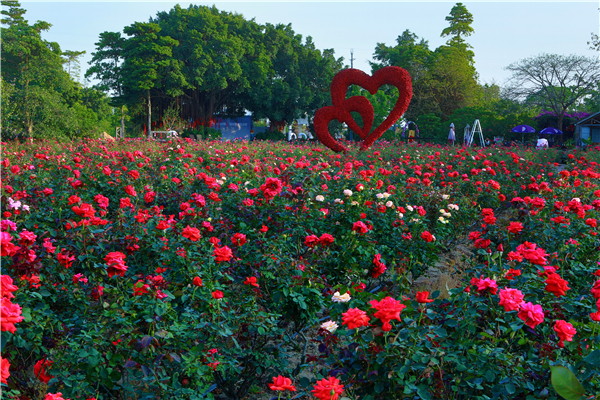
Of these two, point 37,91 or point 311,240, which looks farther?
point 37,91

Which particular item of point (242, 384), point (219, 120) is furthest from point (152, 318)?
point (219, 120)

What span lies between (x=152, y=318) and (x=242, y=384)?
30.0 inches

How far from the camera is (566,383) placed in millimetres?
648

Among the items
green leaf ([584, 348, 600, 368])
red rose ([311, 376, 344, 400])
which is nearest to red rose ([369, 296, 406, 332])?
red rose ([311, 376, 344, 400])

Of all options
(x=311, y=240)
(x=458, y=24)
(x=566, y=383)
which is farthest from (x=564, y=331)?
(x=458, y=24)

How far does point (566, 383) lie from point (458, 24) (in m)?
49.6

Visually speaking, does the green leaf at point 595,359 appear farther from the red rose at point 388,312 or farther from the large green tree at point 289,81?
the large green tree at point 289,81

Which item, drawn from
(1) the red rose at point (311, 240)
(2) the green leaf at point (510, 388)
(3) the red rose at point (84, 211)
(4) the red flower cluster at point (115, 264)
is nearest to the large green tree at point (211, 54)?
(3) the red rose at point (84, 211)

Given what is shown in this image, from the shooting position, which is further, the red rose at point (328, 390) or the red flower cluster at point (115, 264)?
the red flower cluster at point (115, 264)

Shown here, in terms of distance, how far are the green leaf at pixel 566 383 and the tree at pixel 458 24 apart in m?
48.6

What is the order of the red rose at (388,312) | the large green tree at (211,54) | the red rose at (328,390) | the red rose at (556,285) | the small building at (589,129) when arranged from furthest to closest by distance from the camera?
the large green tree at (211,54) < the small building at (589,129) < the red rose at (556,285) < the red rose at (388,312) < the red rose at (328,390)

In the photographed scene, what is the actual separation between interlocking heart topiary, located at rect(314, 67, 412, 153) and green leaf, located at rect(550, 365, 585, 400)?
32.4 feet

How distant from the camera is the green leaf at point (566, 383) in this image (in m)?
0.64

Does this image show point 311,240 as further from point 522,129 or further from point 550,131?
point 550,131
